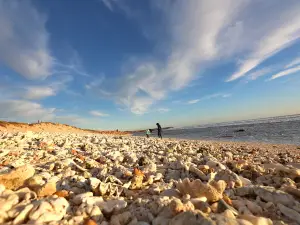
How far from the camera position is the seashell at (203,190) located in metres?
2.78

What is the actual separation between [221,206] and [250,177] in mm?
2305

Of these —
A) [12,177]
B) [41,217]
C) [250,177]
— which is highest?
[12,177]

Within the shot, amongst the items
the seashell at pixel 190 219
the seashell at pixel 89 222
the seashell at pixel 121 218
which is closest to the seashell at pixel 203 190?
the seashell at pixel 190 219

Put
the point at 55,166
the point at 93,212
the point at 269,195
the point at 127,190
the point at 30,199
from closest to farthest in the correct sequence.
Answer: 1. the point at 93,212
2. the point at 30,199
3. the point at 269,195
4. the point at 127,190
5. the point at 55,166

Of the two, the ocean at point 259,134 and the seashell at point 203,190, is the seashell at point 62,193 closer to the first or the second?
the seashell at point 203,190

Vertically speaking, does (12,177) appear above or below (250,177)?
above

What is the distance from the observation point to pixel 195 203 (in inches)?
104

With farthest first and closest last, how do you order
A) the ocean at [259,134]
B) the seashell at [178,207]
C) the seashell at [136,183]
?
the ocean at [259,134] → the seashell at [136,183] → the seashell at [178,207]

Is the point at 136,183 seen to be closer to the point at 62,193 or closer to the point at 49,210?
the point at 62,193

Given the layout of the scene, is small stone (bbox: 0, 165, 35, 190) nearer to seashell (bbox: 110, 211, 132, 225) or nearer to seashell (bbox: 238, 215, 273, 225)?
seashell (bbox: 110, 211, 132, 225)

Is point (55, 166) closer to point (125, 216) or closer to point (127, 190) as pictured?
point (127, 190)

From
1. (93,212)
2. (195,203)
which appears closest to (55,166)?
(93,212)

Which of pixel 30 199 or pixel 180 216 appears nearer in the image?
pixel 180 216

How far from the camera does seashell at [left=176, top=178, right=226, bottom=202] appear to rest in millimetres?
2781
